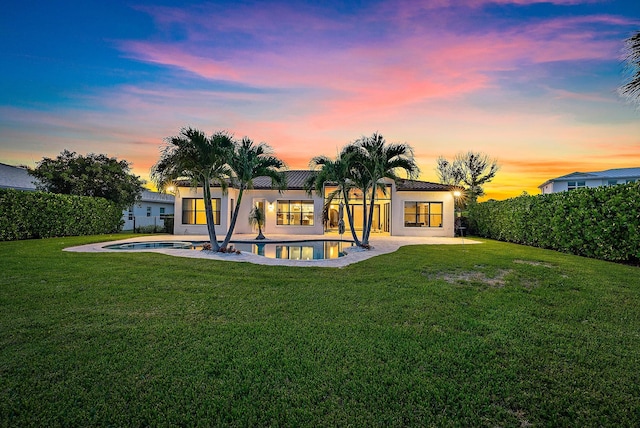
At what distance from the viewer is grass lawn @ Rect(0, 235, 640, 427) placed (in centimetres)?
232

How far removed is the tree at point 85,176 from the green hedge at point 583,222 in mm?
23467

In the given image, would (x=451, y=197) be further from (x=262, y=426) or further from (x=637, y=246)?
(x=262, y=426)

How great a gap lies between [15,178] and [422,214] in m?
29.7

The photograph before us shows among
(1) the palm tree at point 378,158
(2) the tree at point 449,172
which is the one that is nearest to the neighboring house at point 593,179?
(2) the tree at point 449,172

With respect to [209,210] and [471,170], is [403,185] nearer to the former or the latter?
[209,210]

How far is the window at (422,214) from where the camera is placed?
19391mm

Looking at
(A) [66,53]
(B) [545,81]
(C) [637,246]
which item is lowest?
Result: (C) [637,246]

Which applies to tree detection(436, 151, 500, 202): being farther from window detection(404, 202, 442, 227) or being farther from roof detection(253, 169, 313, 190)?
roof detection(253, 169, 313, 190)

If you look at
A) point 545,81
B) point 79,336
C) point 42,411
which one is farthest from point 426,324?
point 545,81

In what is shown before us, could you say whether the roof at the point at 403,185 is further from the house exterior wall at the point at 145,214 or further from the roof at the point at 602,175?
the roof at the point at 602,175

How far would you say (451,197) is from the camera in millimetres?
19281

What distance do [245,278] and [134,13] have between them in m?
9.51

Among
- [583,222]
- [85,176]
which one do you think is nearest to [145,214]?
[85,176]

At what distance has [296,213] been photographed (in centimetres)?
1962
